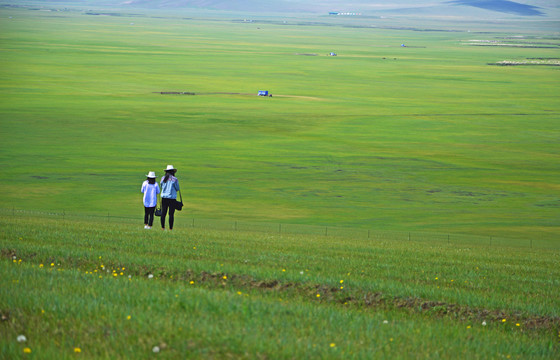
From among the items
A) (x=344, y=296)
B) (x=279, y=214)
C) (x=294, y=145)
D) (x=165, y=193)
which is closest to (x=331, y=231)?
(x=279, y=214)

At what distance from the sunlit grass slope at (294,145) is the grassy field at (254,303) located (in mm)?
22904

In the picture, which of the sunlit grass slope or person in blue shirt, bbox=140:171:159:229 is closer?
person in blue shirt, bbox=140:171:159:229

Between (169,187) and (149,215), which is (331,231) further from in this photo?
(169,187)

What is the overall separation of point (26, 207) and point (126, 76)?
8813 centimetres

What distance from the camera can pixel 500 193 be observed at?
49.3m

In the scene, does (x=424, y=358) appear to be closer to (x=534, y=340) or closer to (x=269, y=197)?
(x=534, y=340)

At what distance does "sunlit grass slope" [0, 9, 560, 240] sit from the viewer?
43.2 meters

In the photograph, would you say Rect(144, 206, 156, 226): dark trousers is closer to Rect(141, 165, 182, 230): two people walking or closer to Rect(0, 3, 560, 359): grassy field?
Rect(141, 165, 182, 230): two people walking

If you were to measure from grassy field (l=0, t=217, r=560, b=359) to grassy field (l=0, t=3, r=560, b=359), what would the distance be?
4 centimetres

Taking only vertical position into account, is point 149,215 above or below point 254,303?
below

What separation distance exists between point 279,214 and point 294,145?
27.4 meters

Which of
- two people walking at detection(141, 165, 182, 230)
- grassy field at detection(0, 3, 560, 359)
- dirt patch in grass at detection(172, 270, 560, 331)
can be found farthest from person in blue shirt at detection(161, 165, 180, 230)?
dirt patch in grass at detection(172, 270, 560, 331)

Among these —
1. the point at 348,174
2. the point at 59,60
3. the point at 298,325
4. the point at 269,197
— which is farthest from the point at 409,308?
the point at 59,60

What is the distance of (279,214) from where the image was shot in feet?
134
